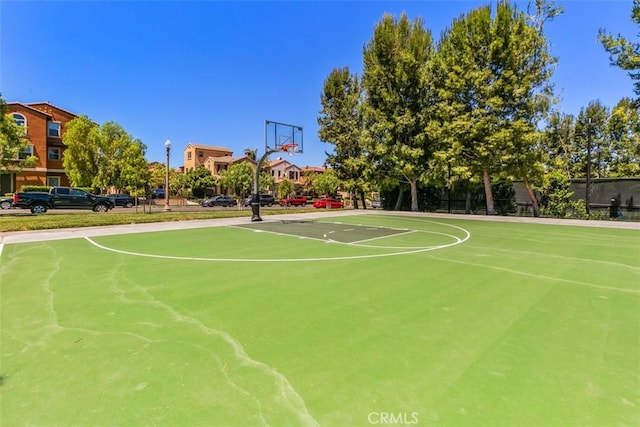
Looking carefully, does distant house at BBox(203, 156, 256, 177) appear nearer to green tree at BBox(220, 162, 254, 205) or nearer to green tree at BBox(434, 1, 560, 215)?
green tree at BBox(220, 162, 254, 205)

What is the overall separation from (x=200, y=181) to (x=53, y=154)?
17.2 meters

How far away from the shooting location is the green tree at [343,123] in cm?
2895

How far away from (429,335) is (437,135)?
1963cm

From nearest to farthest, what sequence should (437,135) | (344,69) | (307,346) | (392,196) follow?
(307,346) < (437,135) < (392,196) < (344,69)

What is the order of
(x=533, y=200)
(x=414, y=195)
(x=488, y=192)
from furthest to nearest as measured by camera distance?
1. (x=414, y=195)
2. (x=488, y=192)
3. (x=533, y=200)

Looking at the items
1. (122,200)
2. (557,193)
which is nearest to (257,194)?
(557,193)

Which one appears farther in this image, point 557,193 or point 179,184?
point 179,184

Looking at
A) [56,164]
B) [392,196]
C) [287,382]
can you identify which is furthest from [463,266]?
[56,164]

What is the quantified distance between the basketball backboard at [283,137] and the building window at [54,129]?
109 feet

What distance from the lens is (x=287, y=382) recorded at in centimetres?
262

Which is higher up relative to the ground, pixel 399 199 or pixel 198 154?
pixel 198 154

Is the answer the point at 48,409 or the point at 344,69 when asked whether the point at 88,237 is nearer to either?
the point at 48,409

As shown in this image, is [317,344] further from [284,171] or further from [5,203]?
[284,171]

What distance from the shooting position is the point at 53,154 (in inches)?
1426
